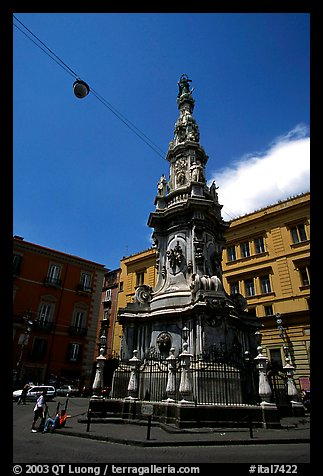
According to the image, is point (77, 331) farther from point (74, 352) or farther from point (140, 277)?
point (140, 277)

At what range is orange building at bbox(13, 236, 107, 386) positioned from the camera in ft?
88.0

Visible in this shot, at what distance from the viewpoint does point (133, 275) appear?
3950 centimetres

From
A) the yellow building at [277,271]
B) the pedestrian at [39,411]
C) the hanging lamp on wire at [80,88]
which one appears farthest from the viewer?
the yellow building at [277,271]

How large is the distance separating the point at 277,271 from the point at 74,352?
70.6 feet

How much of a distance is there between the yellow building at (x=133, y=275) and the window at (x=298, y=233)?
55.2 feet

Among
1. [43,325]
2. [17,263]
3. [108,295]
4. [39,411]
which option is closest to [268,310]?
[39,411]

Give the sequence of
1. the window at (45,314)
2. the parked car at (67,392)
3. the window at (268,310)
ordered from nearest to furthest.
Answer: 1. the parked car at (67,392)
2. the window at (268,310)
3. the window at (45,314)

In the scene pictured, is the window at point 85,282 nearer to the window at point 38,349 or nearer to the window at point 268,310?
the window at point 38,349

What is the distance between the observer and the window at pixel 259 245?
2845 centimetres

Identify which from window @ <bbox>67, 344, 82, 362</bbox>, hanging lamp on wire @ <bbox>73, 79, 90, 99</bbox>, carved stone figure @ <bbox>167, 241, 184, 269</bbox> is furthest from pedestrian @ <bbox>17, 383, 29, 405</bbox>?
hanging lamp on wire @ <bbox>73, 79, 90, 99</bbox>

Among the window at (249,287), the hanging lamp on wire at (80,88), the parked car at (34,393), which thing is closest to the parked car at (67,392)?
the parked car at (34,393)

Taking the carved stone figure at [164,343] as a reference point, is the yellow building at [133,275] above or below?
above
